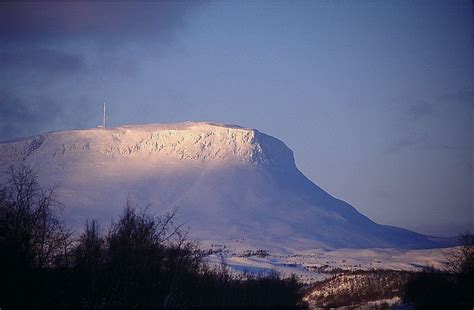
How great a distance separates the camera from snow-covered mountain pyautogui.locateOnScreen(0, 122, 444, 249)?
14238cm

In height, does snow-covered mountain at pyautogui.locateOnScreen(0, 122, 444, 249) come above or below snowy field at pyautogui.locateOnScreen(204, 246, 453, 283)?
above

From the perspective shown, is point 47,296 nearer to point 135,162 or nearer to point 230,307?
point 230,307

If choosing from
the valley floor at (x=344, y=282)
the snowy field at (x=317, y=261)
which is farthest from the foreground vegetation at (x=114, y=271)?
the snowy field at (x=317, y=261)

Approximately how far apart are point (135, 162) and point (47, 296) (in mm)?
149744

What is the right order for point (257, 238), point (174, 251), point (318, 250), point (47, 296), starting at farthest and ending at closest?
point (257, 238)
point (318, 250)
point (174, 251)
point (47, 296)

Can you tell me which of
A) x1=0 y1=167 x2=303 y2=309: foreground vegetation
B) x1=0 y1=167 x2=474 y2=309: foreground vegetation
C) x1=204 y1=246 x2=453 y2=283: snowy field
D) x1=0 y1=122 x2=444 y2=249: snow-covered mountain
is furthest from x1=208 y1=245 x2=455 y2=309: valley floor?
x1=0 y1=122 x2=444 y2=249: snow-covered mountain

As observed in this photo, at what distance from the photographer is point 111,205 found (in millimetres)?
147750

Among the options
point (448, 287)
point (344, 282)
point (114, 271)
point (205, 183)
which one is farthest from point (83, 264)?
point (205, 183)

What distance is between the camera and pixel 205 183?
161500mm

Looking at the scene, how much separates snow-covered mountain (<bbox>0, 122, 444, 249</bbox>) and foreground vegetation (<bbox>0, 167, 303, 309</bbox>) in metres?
90.1

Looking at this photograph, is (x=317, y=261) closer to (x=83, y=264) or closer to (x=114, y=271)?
(x=114, y=271)

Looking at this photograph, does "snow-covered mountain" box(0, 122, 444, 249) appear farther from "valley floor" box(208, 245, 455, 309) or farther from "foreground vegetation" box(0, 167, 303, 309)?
"foreground vegetation" box(0, 167, 303, 309)

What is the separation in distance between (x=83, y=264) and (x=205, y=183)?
435 ft

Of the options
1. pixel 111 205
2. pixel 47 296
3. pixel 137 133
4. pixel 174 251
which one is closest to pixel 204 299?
pixel 174 251
